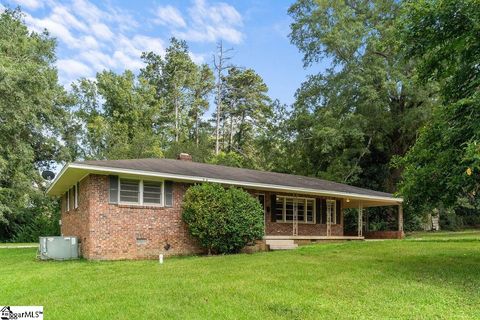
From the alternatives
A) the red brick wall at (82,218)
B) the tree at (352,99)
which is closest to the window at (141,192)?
the red brick wall at (82,218)

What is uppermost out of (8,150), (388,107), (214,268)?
(388,107)

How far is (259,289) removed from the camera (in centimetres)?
755

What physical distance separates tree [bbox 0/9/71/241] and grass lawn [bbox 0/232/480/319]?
15.7m

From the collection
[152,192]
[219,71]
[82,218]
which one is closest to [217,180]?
[152,192]

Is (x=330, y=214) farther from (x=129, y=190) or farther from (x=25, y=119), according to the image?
(x=25, y=119)

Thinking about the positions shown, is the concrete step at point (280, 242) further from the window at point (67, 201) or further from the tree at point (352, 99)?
the tree at point (352, 99)

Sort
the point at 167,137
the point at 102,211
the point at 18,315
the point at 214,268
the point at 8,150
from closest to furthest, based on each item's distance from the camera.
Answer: the point at 18,315, the point at 214,268, the point at 102,211, the point at 8,150, the point at 167,137

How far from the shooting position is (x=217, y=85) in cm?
4291

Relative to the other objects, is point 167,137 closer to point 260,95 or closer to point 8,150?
point 260,95

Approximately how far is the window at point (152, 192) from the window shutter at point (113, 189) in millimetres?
953

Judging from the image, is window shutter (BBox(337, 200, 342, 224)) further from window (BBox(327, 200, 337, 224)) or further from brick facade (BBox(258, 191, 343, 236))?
brick facade (BBox(258, 191, 343, 236))

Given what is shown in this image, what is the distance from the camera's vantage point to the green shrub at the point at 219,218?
14.4m

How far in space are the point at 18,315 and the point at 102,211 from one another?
9760mm

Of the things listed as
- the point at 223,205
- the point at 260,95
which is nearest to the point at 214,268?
the point at 223,205
